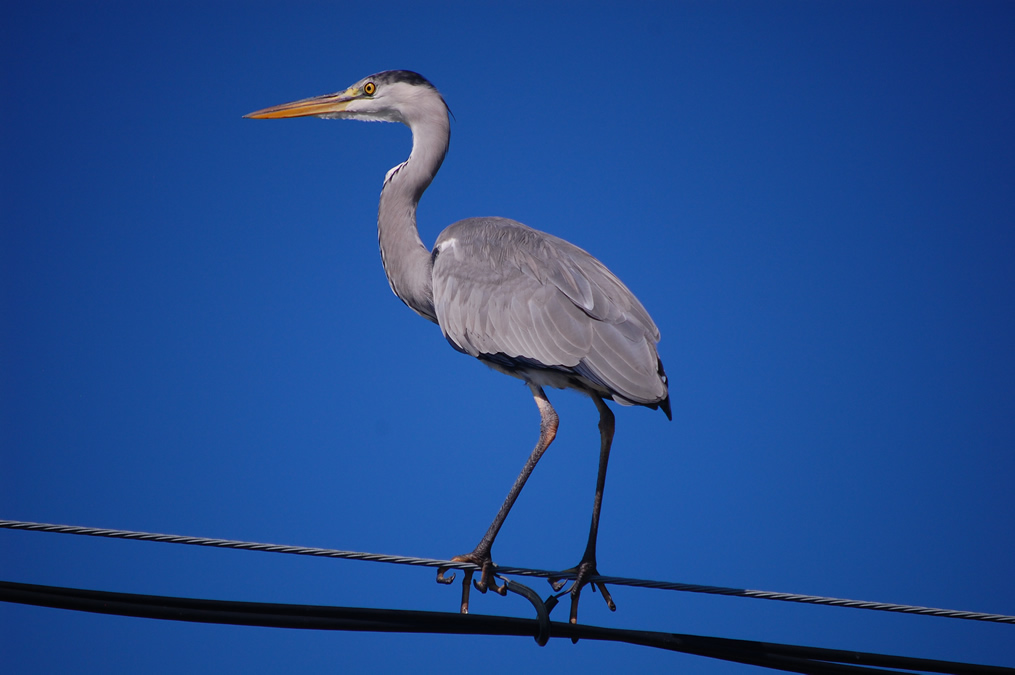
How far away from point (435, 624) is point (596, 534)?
159 centimetres

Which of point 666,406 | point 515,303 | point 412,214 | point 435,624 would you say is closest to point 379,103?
point 412,214

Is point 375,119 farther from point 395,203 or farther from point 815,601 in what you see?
point 815,601

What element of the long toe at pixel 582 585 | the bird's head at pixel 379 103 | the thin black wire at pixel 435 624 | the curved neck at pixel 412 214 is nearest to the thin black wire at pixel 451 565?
the thin black wire at pixel 435 624

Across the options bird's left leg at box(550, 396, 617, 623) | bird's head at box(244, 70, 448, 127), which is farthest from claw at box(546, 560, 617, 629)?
bird's head at box(244, 70, 448, 127)

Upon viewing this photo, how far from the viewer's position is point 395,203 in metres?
4.09

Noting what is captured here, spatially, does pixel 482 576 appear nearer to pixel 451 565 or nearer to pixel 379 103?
pixel 451 565

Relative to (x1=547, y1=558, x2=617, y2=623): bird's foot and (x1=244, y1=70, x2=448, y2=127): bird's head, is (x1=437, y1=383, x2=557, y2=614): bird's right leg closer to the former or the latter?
(x1=547, y1=558, x2=617, y2=623): bird's foot

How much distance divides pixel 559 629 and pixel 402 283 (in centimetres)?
241

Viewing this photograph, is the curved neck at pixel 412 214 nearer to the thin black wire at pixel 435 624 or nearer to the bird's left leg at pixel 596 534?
the bird's left leg at pixel 596 534

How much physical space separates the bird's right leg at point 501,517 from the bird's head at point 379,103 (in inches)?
72.5

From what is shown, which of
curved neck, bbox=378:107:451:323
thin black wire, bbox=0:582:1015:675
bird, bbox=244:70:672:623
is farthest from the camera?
curved neck, bbox=378:107:451:323

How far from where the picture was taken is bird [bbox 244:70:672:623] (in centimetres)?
304

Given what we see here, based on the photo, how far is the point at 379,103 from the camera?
4367 millimetres

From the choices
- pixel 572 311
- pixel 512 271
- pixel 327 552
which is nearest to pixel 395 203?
pixel 512 271
